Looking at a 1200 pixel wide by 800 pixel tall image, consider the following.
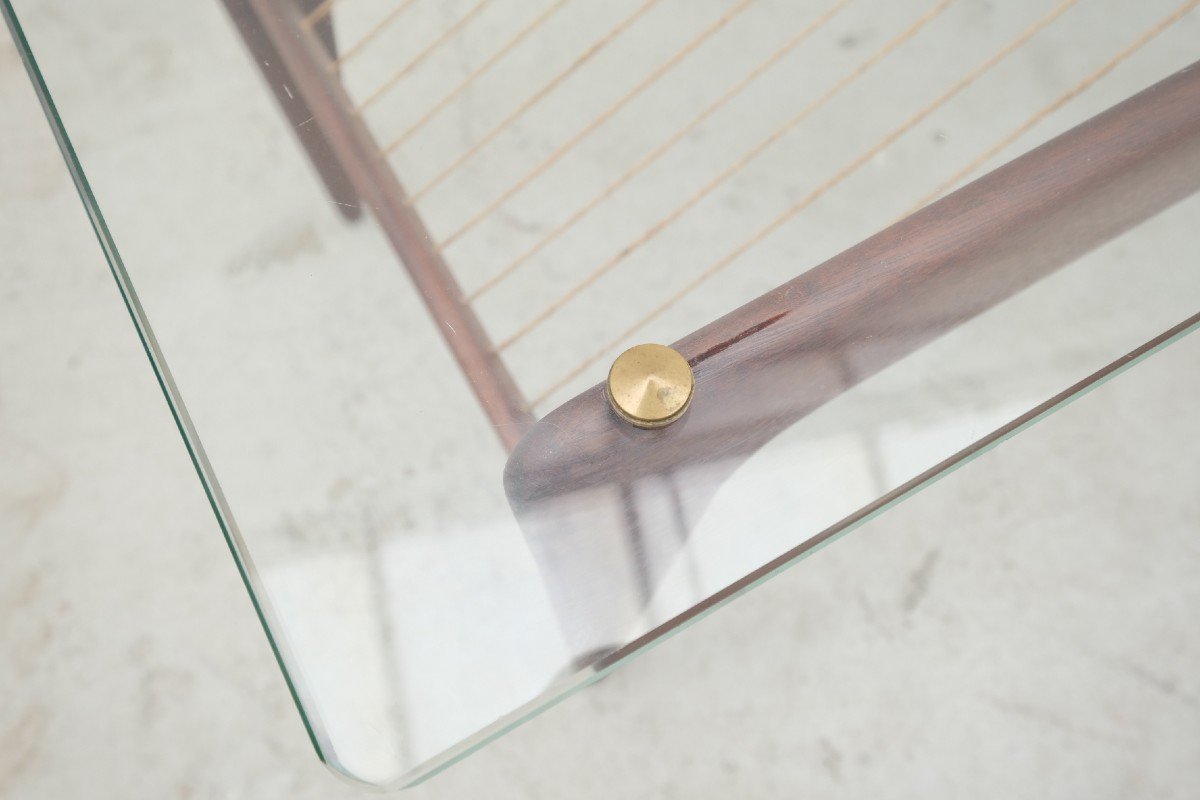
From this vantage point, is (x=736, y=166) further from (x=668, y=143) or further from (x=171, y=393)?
(x=171, y=393)

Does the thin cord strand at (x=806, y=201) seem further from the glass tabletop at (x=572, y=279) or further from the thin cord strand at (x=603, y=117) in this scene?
the thin cord strand at (x=603, y=117)

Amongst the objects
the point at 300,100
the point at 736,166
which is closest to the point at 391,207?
the point at 300,100

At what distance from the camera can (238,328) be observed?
20.8 inches

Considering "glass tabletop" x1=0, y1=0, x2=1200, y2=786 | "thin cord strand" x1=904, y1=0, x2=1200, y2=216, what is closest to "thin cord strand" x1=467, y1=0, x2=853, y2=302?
"glass tabletop" x1=0, y1=0, x2=1200, y2=786

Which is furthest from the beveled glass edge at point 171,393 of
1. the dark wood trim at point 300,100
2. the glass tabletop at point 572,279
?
the dark wood trim at point 300,100

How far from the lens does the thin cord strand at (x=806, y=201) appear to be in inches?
22.2

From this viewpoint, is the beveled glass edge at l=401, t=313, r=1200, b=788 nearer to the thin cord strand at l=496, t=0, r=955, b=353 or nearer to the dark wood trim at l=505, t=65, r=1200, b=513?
the dark wood trim at l=505, t=65, r=1200, b=513

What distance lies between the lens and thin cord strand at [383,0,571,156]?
0.61 m

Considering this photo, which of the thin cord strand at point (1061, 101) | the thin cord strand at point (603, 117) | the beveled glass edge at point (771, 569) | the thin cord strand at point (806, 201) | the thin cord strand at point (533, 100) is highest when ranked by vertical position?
the thin cord strand at point (533, 100)

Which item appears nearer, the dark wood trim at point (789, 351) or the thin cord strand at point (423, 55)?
the dark wood trim at point (789, 351)

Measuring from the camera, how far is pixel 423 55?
1.99ft

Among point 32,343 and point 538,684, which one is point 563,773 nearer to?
point 538,684

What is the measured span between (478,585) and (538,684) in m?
0.06

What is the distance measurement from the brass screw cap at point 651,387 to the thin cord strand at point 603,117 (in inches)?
7.1
